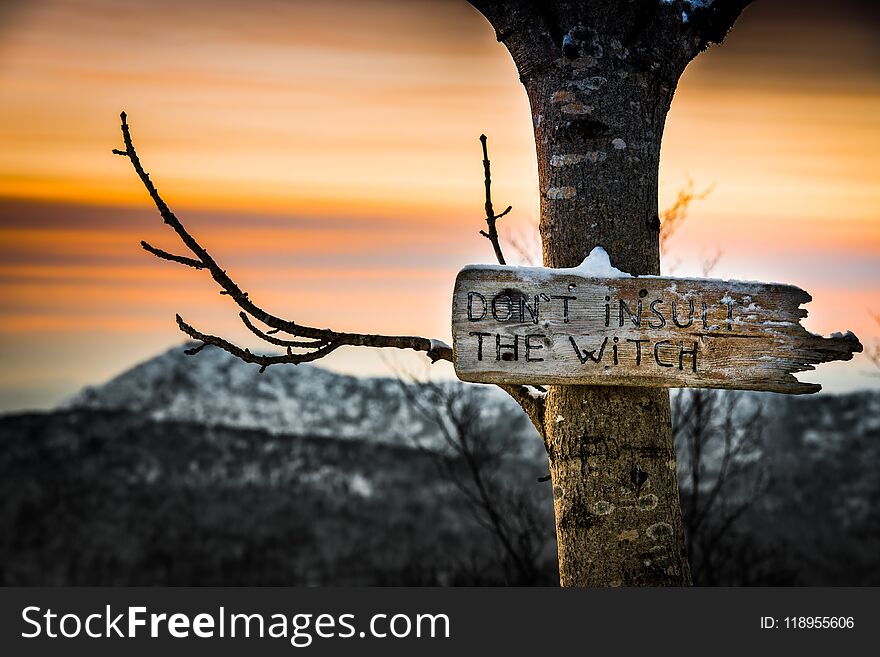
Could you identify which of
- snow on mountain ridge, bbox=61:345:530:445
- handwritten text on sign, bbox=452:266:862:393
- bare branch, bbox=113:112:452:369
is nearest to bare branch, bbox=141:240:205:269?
bare branch, bbox=113:112:452:369

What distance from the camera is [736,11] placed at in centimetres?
262

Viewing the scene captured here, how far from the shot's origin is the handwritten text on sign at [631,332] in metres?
2.14

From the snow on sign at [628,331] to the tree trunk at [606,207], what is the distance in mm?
133

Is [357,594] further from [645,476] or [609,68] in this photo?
[609,68]

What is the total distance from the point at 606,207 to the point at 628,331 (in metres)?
0.34

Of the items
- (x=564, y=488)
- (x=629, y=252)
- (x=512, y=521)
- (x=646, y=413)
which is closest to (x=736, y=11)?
(x=629, y=252)

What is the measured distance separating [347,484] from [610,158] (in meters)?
26.3

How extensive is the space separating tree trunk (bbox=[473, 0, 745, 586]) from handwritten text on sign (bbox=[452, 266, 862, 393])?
0.44 feet

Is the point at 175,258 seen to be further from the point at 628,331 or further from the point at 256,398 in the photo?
the point at 256,398

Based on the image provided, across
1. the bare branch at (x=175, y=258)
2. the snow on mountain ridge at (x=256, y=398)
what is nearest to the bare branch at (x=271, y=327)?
the bare branch at (x=175, y=258)

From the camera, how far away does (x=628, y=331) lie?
2166 millimetres

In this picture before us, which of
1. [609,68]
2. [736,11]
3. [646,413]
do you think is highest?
[736,11]

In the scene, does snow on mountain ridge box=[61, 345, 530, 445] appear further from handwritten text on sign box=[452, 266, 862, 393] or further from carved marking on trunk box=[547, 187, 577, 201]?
handwritten text on sign box=[452, 266, 862, 393]

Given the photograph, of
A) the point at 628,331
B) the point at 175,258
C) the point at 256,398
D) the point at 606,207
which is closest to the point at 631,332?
the point at 628,331
